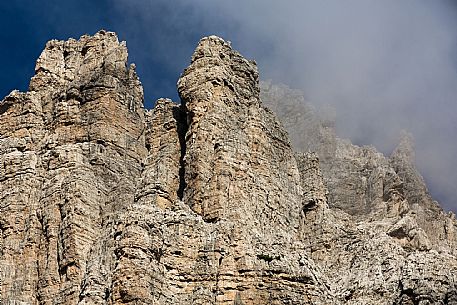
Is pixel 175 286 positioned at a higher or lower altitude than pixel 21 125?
lower

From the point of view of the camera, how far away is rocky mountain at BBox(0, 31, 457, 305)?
6412 cm

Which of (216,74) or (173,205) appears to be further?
(216,74)

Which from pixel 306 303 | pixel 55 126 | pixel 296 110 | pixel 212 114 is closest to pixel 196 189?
pixel 212 114

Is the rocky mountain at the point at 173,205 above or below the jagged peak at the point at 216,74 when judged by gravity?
below

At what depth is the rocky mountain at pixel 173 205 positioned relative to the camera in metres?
64.1

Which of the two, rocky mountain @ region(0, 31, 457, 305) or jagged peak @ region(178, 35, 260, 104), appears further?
jagged peak @ region(178, 35, 260, 104)

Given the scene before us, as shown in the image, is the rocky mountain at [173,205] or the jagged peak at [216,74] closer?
the rocky mountain at [173,205]

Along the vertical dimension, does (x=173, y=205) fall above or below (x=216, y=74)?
below

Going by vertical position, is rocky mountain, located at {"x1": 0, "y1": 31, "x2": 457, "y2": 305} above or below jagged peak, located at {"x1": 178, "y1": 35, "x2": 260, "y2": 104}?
below

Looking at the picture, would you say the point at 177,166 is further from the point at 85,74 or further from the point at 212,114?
the point at 85,74

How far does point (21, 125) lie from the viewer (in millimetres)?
85062

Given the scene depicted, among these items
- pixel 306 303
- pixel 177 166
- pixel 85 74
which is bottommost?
pixel 306 303

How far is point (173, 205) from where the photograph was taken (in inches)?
2854

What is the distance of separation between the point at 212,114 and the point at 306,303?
1670cm
